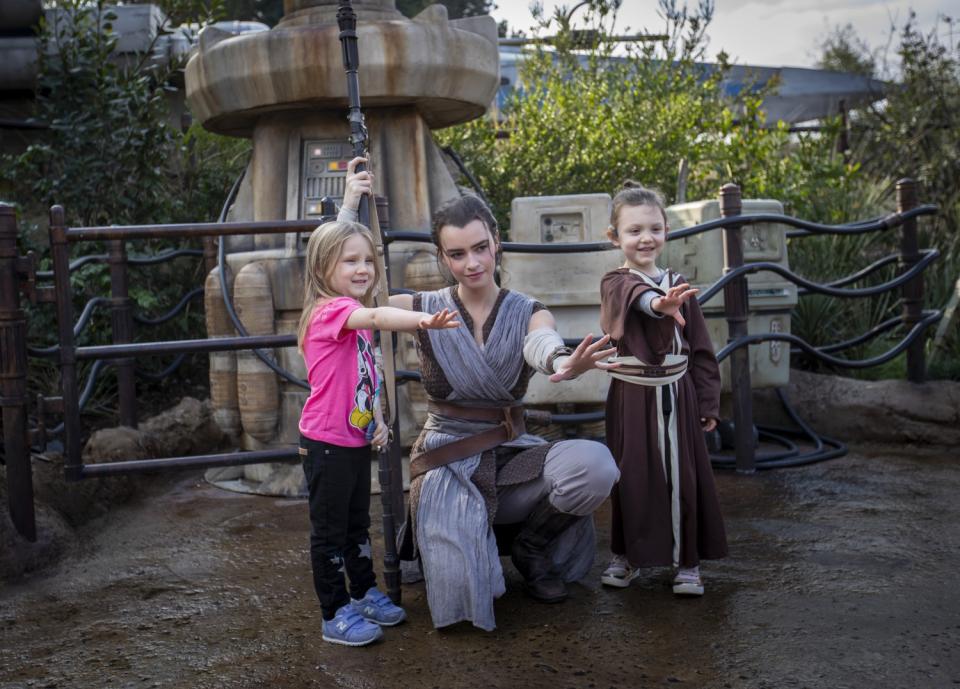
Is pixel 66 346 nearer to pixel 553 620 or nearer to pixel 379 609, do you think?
pixel 379 609

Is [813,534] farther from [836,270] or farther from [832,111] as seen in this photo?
[832,111]

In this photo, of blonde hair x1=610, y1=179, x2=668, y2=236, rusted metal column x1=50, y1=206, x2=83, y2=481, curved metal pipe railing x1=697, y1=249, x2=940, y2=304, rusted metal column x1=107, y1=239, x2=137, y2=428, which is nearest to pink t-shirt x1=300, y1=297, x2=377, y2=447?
blonde hair x1=610, y1=179, x2=668, y2=236

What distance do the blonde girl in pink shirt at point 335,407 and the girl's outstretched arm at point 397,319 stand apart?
75 mm

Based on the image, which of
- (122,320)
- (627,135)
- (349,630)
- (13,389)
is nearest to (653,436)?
(349,630)

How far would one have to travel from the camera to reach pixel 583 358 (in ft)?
7.77

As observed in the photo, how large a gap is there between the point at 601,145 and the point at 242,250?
3.05 meters

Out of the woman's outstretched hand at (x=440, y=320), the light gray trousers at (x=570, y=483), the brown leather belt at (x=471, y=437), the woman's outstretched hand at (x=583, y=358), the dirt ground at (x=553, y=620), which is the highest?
the woman's outstretched hand at (x=440, y=320)

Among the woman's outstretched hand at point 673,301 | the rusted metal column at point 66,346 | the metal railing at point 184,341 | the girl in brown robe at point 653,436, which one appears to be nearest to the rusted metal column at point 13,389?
the metal railing at point 184,341

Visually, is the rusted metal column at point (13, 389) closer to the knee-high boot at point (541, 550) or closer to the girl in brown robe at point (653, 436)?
the knee-high boot at point (541, 550)

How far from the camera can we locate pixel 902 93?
8773mm

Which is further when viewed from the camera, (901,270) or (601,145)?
(601,145)

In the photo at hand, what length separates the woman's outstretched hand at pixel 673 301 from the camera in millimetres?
2666

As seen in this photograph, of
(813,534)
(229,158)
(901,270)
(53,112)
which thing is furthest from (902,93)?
(53,112)

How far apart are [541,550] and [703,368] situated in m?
0.78
